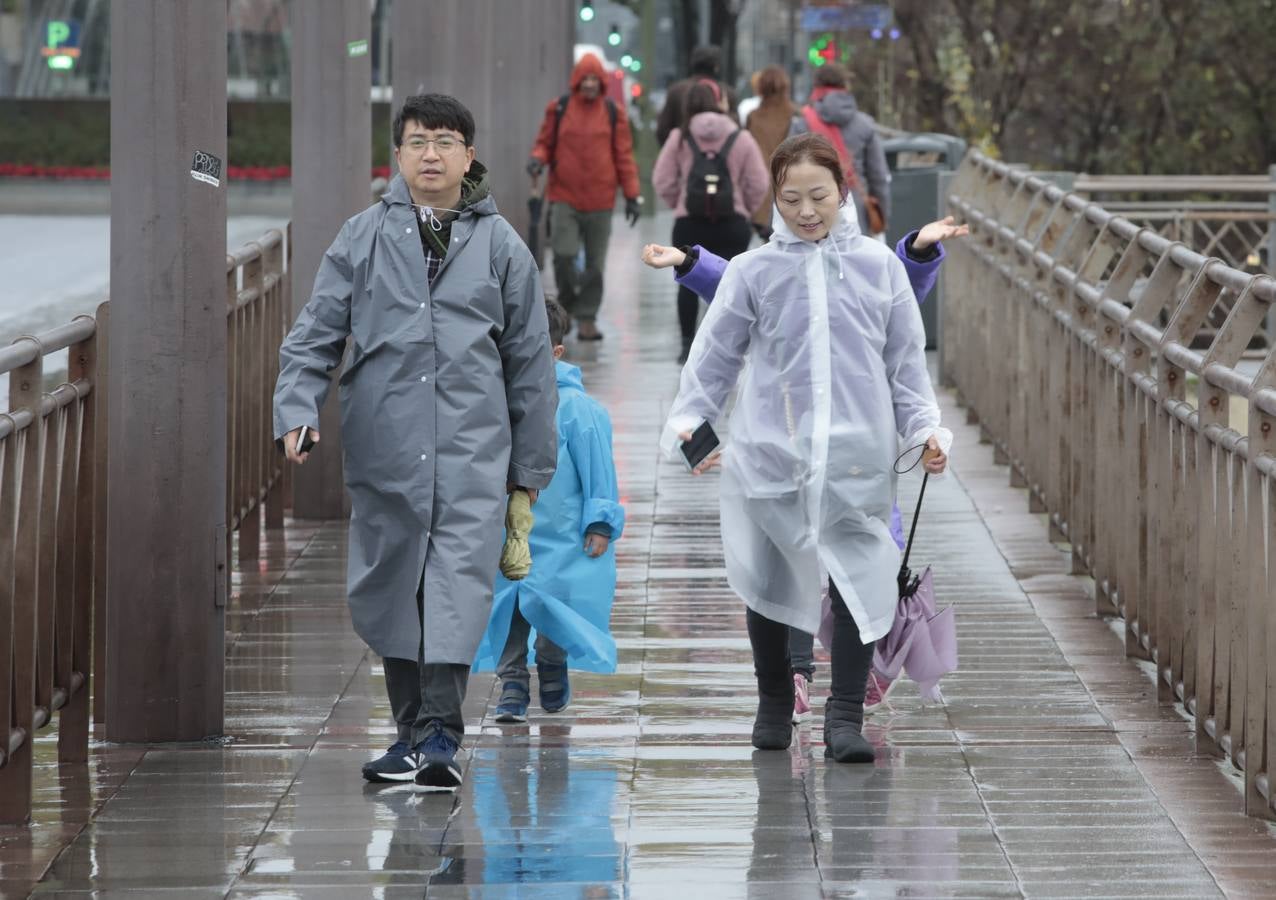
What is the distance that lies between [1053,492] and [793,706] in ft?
11.1

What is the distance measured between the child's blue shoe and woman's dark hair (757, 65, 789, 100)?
1001 cm

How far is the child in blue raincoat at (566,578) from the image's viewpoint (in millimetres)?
6691

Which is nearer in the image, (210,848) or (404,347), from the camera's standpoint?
(210,848)

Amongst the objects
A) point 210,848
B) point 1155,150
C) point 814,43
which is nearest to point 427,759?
point 210,848

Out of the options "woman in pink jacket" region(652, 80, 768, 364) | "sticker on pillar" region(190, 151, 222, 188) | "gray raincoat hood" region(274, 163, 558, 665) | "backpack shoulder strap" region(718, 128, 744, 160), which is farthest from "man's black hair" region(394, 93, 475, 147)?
"backpack shoulder strap" region(718, 128, 744, 160)

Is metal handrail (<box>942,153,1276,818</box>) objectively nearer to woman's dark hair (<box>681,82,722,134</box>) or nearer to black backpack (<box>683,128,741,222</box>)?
black backpack (<box>683,128,741,222</box>)

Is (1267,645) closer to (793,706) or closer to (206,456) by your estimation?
(793,706)

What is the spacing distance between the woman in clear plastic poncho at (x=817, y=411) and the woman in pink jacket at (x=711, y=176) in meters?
8.29

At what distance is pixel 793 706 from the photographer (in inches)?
253

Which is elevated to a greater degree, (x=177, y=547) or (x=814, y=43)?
(x=814, y=43)

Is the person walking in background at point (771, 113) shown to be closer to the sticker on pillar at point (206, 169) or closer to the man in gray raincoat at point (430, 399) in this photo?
the sticker on pillar at point (206, 169)

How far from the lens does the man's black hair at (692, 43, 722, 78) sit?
50.6 ft

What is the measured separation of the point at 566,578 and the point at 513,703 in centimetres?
37

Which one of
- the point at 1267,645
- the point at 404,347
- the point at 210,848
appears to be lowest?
the point at 210,848
